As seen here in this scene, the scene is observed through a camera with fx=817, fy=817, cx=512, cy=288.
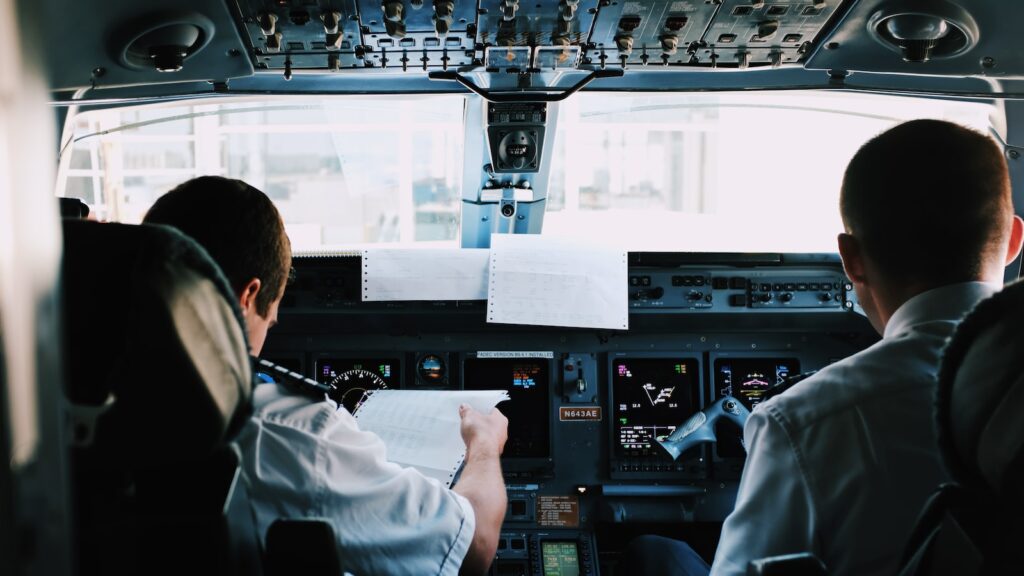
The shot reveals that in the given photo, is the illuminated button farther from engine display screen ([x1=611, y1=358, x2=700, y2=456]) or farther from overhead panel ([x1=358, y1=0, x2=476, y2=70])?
overhead panel ([x1=358, y1=0, x2=476, y2=70])

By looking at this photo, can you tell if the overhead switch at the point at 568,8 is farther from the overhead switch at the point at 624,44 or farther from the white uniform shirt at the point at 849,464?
the white uniform shirt at the point at 849,464

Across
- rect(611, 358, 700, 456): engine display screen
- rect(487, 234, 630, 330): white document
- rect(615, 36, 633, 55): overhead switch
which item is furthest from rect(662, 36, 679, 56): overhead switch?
rect(611, 358, 700, 456): engine display screen

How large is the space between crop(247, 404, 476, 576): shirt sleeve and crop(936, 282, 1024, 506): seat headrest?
3.16ft

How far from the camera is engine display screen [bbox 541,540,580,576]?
3.17 meters

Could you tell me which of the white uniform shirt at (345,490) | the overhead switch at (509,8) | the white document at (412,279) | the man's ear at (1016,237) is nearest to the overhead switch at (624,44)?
the overhead switch at (509,8)

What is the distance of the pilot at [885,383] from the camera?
127 centimetres

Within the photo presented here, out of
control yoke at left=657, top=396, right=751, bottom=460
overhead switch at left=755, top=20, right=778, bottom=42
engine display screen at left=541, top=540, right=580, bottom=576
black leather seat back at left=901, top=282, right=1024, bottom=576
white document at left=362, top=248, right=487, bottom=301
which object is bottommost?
engine display screen at left=541, top=540, right=580, bottom=576

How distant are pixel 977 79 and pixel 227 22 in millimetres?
2357

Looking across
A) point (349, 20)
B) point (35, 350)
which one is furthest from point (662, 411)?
point (35, 350)

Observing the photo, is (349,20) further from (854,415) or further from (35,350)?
(35,350)

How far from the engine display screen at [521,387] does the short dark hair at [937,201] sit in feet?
6.37

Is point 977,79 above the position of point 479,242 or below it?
above

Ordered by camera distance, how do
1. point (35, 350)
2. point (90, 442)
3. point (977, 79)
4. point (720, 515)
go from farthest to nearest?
point (720, 515) < point (977, 79) < point (90, 442) < point (35, 350)

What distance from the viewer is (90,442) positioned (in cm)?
82
